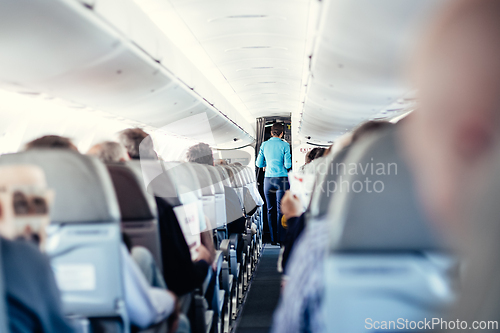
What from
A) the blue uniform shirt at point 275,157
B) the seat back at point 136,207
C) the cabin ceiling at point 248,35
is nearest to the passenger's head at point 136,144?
the seat back at point 136,207

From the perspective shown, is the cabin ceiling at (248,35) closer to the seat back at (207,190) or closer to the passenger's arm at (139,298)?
the seat back at (207,190)

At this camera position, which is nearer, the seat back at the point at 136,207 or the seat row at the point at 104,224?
the seat row at the point at 104,224

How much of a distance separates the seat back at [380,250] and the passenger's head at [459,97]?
45 centimetres

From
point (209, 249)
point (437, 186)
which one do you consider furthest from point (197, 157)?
point (437, 186)

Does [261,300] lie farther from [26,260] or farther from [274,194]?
[26,260]

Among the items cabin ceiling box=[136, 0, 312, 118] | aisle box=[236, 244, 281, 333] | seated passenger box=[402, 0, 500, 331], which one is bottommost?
aisle box=[236, 244, 281, 333]

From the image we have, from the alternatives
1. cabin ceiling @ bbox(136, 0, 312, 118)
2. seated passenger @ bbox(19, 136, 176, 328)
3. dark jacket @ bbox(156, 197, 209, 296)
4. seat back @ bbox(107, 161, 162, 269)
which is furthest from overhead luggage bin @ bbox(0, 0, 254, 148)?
dark jacket @ bbox(156, 197, 209, 296)

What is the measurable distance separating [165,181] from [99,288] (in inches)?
25.6

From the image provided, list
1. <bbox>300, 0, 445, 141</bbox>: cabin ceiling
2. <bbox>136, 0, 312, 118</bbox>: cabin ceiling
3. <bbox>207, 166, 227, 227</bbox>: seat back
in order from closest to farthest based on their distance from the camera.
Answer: <bbox>300, 0, 445, 141</bbox>: cabin ceiling < <bbox>207, 166, 227, 227</bbox>: seat back < <bbox>136, 0, 312, 118</bbox>: cabin ceiling

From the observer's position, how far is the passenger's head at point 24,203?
128cm

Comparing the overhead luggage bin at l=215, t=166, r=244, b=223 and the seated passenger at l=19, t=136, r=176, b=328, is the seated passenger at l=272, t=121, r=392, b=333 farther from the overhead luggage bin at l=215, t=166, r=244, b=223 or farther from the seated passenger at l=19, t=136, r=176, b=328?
the overhead luggage bin at l=215, t=166, r=244, b=223

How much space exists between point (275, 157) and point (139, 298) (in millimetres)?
3821

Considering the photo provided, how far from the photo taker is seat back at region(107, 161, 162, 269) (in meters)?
1.67

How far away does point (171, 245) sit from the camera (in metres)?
1.89
